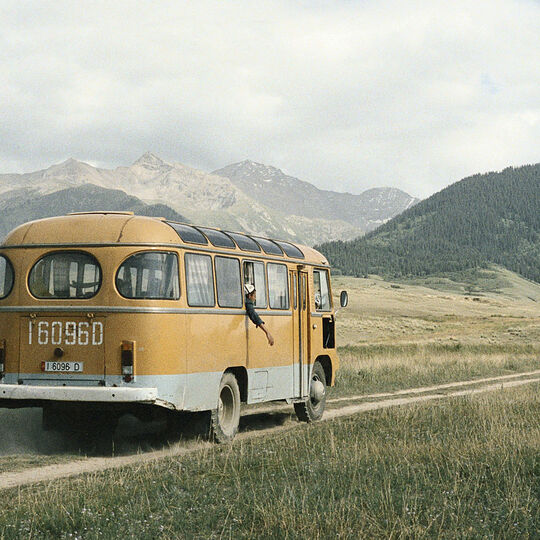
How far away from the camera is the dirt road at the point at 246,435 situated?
34.8ft

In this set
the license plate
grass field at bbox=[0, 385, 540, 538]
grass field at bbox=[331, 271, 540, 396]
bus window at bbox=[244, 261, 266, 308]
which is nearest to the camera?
grass field at bbox=[0, 385, 540, 538]

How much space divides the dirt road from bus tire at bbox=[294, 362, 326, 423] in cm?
30

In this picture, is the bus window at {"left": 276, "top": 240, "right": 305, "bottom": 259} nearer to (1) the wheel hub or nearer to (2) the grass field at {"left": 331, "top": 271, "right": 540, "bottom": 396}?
(1) the wheel hub

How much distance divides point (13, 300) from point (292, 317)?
5659 millimetres

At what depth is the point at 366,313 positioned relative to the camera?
105 meters

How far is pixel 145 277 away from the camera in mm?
12102

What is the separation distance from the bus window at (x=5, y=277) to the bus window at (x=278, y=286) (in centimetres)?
461

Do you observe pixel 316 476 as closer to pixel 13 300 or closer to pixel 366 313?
pixel 13 300

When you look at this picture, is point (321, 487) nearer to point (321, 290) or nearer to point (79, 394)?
point (79, 394)

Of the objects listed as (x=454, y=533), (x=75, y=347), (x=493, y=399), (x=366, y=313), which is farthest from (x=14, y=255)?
(x=366, y=313)

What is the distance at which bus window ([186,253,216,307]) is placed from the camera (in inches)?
496

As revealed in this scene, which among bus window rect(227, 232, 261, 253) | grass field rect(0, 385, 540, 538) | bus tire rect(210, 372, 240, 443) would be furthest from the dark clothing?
grass field rect(0, 385, 540, 538)

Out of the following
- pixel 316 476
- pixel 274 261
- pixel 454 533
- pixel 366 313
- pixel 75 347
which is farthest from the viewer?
pixel 366 313

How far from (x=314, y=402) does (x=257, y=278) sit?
3862 millimetres
